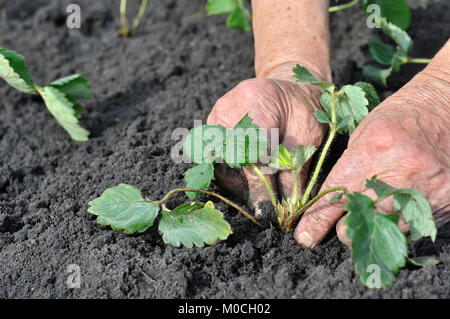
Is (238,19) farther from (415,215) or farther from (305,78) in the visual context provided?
(415,215)

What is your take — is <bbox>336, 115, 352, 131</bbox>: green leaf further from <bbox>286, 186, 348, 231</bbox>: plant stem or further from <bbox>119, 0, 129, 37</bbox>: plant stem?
<bbox>119, 0, 129, 37</bbox>: plant stem

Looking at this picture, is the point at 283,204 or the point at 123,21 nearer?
the point at 283,204

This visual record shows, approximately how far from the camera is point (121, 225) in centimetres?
165

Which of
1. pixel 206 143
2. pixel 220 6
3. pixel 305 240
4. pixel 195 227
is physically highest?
pixel 220 6

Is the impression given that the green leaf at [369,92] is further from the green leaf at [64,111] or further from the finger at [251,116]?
the green leaf at [64,111]

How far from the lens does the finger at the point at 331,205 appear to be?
1.60 metres

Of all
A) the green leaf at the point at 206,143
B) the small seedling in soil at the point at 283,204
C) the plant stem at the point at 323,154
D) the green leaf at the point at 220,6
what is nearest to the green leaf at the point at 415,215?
the small seedling in soil at the point at 283,204

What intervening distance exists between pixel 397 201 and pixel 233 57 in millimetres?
1688

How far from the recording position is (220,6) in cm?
285

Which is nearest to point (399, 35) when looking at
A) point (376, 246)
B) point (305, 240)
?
point (305, 240)

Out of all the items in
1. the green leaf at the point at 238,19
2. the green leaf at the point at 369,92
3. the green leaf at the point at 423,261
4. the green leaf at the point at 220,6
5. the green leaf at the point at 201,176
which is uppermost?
the green leaf at the point at 220,6

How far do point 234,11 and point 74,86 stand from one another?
895 mm

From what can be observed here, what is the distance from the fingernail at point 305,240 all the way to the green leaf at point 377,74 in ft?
3.46
